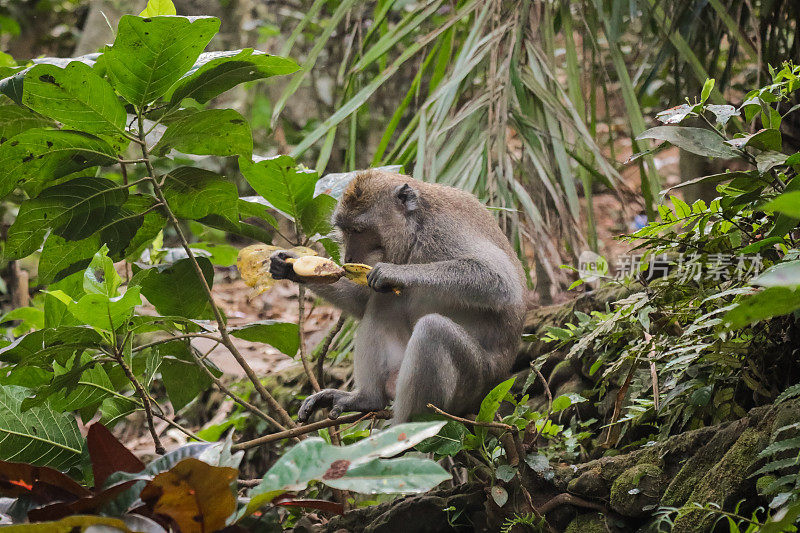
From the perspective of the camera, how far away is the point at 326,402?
141 inches

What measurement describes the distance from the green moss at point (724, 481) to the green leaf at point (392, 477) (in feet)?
3.23

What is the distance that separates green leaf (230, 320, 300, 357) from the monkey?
0.75 feet

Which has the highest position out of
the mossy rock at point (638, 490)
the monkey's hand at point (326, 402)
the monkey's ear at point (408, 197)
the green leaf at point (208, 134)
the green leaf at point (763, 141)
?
the green leaf at point (208, 134)

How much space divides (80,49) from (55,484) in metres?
7.65

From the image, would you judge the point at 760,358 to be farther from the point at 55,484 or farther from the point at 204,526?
the point at 55,484

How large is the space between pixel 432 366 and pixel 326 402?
64 centimetres

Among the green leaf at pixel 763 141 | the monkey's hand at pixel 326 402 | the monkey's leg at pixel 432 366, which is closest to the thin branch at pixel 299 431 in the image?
the monkey's leg at pixel 432 366

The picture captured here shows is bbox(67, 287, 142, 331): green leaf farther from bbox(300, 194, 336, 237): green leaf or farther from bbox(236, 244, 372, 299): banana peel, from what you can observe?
bbox(300, 194, 336, 237): green leaf

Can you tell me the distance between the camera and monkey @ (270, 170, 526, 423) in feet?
10.7

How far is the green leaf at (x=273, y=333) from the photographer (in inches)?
128

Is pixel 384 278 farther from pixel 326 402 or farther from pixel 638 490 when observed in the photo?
pixel 638 490

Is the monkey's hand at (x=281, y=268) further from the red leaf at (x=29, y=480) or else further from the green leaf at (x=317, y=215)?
the red leaf at (x=29, y=480)

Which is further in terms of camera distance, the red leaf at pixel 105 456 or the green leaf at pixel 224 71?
the green leaf at pixel 224 71

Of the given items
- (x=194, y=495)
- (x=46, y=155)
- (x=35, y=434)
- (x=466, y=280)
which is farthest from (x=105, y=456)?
(x=466, y=280)
